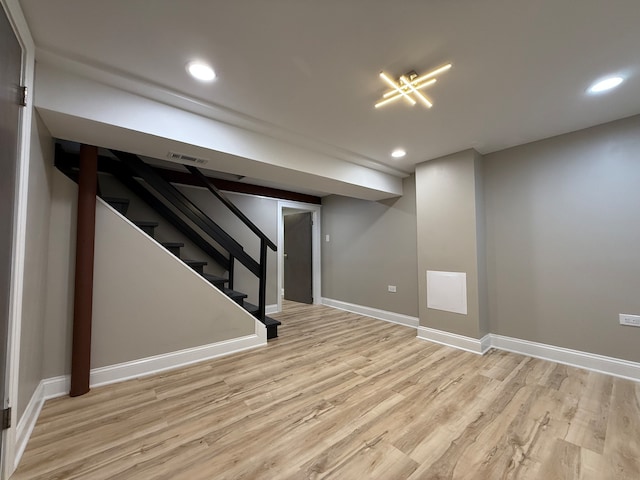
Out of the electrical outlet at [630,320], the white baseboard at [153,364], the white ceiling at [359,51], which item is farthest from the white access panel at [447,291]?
the white baseboard at [153,364]

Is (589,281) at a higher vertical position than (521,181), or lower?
lower

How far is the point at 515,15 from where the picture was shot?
4.42 feet

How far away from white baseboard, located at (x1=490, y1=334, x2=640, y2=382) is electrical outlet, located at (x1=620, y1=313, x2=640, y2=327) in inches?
13.6

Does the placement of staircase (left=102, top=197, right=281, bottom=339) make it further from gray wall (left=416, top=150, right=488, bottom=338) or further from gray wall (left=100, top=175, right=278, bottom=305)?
gray wall (left=416, top=150, right=488, bottom=338)

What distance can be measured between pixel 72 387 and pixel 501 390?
3528 millimetres

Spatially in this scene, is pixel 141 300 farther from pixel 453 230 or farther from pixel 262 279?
pixel 453 230

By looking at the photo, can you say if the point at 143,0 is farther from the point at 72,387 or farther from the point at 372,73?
the point at 72,387

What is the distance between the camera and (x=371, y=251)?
4594 millimetres

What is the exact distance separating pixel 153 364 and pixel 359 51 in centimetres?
311

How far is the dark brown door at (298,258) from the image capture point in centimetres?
566

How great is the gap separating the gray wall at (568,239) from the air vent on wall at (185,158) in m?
3.39

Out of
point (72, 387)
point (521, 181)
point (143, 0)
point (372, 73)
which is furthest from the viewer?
point (521, 181)

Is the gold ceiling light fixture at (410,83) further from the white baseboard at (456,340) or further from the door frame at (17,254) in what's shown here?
the white baseboard at (456,340)

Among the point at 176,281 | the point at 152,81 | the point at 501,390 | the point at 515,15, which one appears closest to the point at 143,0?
the point at 152,81
